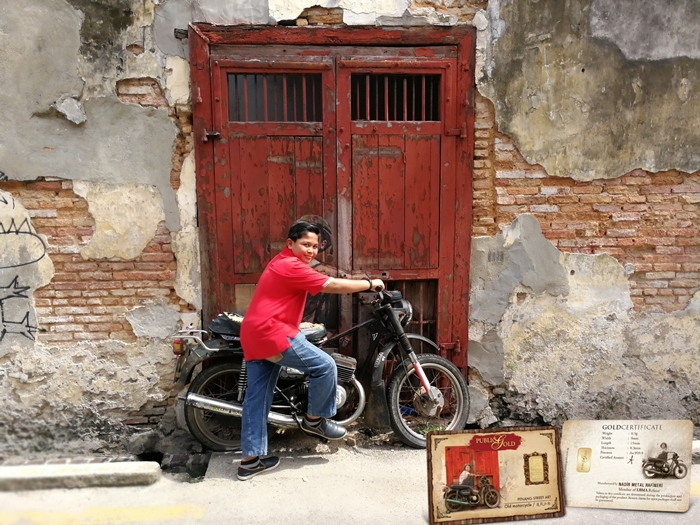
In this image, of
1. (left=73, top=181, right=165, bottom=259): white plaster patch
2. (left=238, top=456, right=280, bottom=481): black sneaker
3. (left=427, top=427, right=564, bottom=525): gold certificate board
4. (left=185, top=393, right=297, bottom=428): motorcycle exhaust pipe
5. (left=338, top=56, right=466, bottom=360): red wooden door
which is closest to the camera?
(left=427, top=427, right=564, bottom=525): gold certificate board

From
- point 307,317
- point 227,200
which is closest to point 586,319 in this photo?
point 307,317

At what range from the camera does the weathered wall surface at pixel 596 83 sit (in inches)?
169

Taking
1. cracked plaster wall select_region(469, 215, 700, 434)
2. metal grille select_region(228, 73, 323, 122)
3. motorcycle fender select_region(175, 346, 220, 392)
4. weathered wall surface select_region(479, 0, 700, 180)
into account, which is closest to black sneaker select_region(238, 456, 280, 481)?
motorcycle fender select_region(175, 346, 220, 392)

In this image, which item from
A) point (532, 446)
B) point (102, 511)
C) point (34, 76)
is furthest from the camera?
point (34, 76)

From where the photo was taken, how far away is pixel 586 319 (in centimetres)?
459

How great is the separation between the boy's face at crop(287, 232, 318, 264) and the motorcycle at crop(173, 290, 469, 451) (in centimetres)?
65

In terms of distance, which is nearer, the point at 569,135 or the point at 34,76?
the point at 34,76

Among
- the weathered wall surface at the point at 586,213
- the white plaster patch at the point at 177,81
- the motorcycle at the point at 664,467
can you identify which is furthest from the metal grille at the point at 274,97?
the motorcycle at the point at 664,467

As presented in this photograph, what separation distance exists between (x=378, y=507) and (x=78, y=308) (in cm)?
272

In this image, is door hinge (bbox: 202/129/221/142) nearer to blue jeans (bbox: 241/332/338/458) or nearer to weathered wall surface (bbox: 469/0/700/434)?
blue jeans (bbox: 241/332/338/458)

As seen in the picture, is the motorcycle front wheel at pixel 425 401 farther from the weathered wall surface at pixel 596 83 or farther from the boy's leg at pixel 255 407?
the weathered wall surface at pixel 596 83

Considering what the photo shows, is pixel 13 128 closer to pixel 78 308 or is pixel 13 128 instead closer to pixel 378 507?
pixel 78 308

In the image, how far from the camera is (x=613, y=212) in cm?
452

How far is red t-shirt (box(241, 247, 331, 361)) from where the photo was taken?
361 cm
